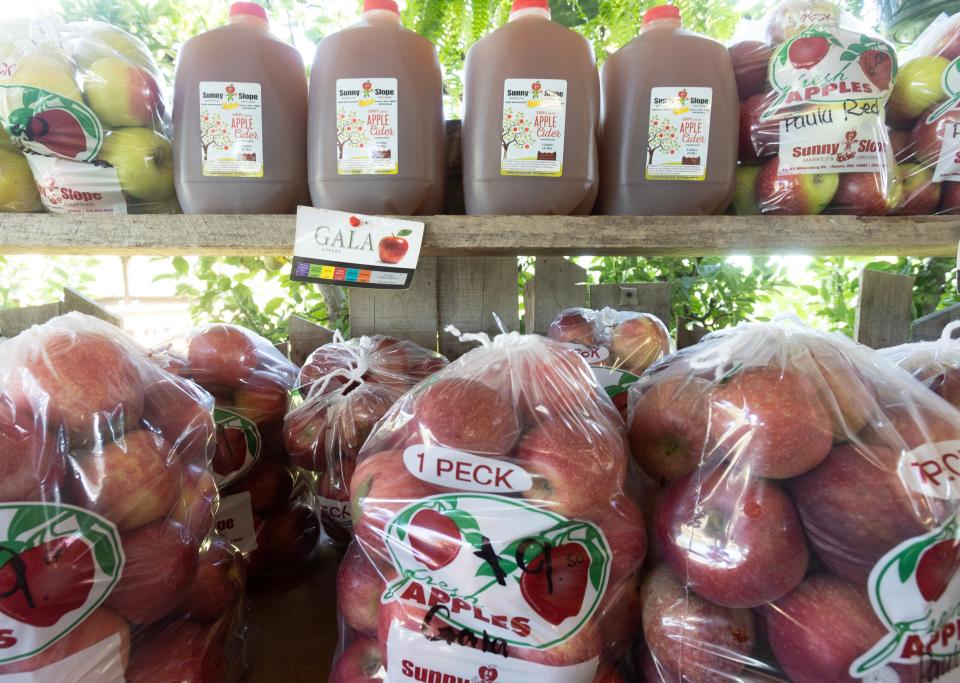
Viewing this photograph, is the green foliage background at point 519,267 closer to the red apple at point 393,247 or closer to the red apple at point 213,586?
the red apple at point 393,247

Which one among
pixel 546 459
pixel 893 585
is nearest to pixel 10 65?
pixel 546 459

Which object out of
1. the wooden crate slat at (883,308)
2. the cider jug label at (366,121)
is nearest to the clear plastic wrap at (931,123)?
the wooden crate slat at (883,308)

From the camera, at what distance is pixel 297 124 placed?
2.34 ft

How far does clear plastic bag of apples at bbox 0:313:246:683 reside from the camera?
531 mm

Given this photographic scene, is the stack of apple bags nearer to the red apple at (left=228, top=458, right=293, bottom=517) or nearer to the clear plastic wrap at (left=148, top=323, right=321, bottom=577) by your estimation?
the clear plastic wrap at (left=148, top=323, right=321, bottom=577)

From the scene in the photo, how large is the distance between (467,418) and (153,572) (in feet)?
1.28

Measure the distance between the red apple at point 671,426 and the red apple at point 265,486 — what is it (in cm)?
62

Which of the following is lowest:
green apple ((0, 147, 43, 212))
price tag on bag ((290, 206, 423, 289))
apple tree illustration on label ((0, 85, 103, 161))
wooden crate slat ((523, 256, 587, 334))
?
wooden crate slat ((523, 256, 587, 334))

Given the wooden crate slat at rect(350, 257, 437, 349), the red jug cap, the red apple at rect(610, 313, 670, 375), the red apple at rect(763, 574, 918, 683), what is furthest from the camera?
the wooden crate slat at rect(350, 257, 437, 349)

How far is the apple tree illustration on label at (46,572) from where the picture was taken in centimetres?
52

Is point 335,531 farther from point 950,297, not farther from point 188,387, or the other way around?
point 950,297

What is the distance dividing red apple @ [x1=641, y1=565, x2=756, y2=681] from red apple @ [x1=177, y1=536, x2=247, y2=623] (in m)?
0.56

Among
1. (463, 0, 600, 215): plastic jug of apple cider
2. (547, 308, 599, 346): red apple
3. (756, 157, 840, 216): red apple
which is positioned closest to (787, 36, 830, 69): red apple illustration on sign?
(756, 157, 840, 216): red apple

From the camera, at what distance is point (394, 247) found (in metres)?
0.67
